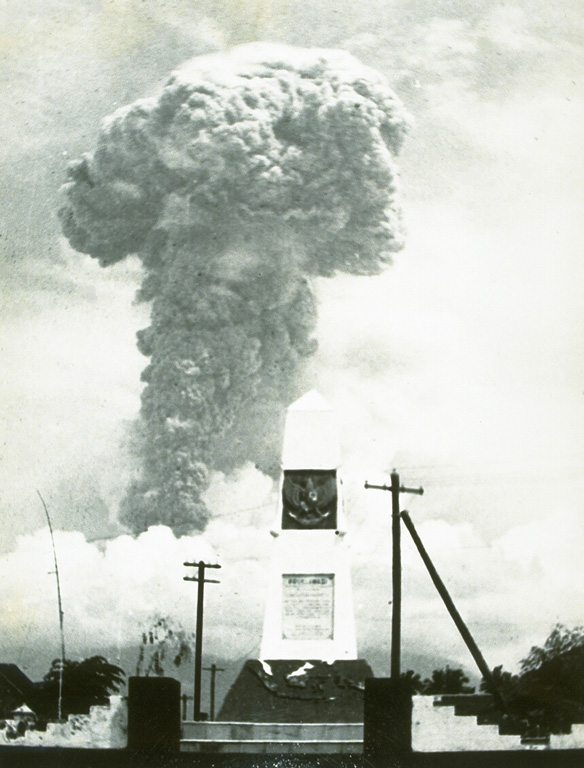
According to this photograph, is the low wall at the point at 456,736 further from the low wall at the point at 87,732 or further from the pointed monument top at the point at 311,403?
the pointed monument top at the point at 311,403

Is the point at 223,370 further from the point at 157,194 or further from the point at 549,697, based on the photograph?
the point at 549,697

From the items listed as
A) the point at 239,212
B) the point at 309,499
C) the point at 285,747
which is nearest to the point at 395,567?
the point at 309,499

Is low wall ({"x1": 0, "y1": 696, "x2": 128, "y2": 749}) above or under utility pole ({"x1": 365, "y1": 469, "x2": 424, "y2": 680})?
under

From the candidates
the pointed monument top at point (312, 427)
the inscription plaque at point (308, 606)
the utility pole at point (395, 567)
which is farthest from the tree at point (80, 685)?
the pointed monument top at point (312, 427)

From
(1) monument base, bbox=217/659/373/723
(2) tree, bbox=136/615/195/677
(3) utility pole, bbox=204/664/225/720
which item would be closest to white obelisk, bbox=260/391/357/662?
(1) monument base, bbox=217/659/373/723

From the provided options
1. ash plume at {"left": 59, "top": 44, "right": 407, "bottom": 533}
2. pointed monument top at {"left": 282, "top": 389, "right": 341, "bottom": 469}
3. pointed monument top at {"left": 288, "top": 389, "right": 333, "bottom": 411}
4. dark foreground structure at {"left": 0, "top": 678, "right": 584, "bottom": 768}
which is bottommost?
dark foreground structure at {"left": 0, "top": 678, "right": 584, "bottom": 768}

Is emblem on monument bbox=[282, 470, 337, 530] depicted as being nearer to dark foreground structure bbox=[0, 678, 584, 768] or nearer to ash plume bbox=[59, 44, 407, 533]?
ash plume bbox=[59, 44, 407, 533]

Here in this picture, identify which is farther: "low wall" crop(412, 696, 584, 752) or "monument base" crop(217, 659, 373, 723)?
"monument base" crop(217, 659, 373, 723)
